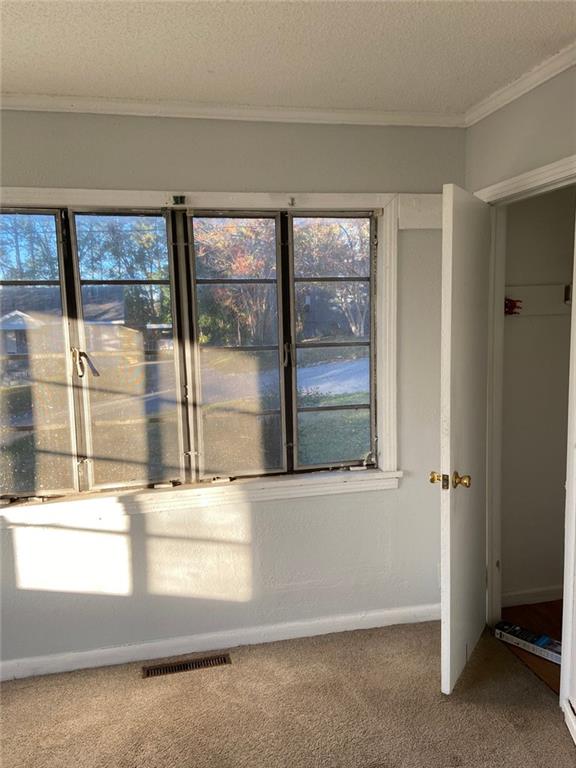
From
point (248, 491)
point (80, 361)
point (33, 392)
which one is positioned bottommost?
point (248, 491)

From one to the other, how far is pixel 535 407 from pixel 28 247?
2484 mm

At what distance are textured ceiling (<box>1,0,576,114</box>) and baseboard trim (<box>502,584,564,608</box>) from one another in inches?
94.1

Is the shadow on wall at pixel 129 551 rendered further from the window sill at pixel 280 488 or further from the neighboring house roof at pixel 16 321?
the neighboring house roof at pixel 16 321

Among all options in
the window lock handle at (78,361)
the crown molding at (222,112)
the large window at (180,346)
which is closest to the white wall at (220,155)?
the crown molding at (222,112)

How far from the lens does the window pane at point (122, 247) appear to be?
2314 millimetres

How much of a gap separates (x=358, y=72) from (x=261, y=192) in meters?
0.61

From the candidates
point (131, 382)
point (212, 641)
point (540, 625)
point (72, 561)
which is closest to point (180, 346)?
point (131, 382)

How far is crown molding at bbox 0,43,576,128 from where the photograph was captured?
2.11 m

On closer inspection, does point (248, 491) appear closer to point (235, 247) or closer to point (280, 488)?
point (280, 488)

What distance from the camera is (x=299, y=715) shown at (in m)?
2.09

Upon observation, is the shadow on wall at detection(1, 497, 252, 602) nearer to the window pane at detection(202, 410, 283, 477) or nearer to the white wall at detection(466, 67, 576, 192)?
the window pane at detection(202, 410, 283, 477)

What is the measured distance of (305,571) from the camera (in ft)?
8.54

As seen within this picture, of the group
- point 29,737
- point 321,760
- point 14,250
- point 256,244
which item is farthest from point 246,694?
point 14,250

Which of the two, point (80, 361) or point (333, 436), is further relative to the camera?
point (333, 436)
